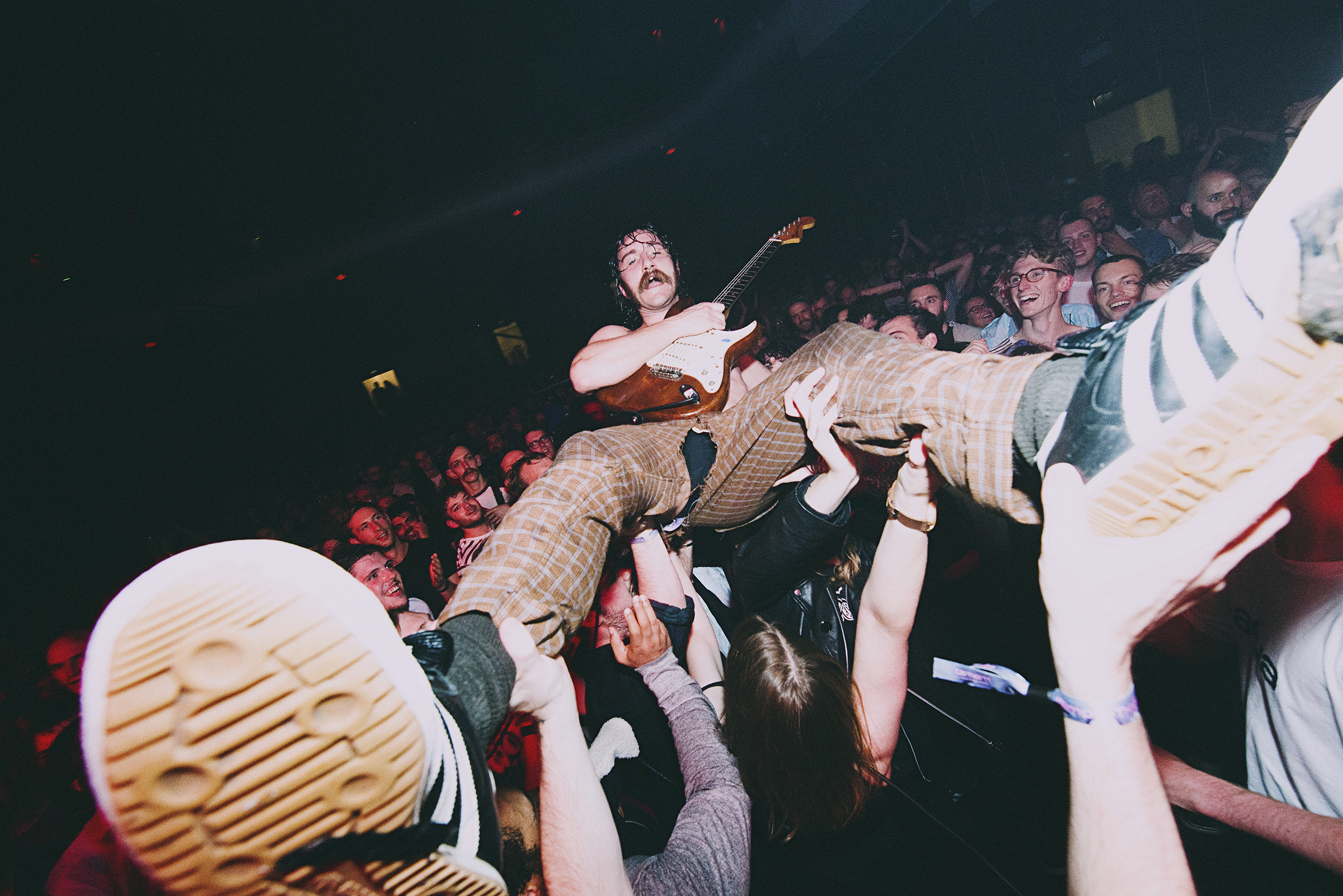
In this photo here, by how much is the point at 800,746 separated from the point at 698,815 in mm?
317

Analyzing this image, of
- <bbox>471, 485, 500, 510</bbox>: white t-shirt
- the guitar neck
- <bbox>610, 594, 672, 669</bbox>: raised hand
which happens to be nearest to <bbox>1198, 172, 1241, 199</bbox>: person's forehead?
the guitar neck

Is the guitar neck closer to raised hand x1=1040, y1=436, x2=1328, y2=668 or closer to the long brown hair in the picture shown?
the long brown hair

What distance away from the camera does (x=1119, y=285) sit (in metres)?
3.13

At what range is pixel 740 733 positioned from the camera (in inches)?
56.9

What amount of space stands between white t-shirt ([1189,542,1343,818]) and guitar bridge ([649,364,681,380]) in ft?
6.66

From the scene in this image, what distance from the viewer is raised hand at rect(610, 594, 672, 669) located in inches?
65.3

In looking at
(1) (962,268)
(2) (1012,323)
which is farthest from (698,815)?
(1) (962,268)

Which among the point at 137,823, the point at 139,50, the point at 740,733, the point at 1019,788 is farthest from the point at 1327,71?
the point at 139,50

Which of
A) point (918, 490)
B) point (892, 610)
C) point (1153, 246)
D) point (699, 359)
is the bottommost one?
point (892, 610)

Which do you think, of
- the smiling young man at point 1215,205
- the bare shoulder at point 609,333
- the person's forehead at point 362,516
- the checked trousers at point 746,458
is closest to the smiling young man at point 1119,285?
the smiling young man at point 1215,205

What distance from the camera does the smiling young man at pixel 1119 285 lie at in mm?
3092

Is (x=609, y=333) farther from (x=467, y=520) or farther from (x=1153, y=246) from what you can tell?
(x=1153, y=246)

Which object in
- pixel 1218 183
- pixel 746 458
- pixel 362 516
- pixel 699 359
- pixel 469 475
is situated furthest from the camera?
pixel 469 475

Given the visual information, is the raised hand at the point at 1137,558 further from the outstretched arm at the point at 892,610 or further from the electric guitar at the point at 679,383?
the electric guitar at the point at 679,383
